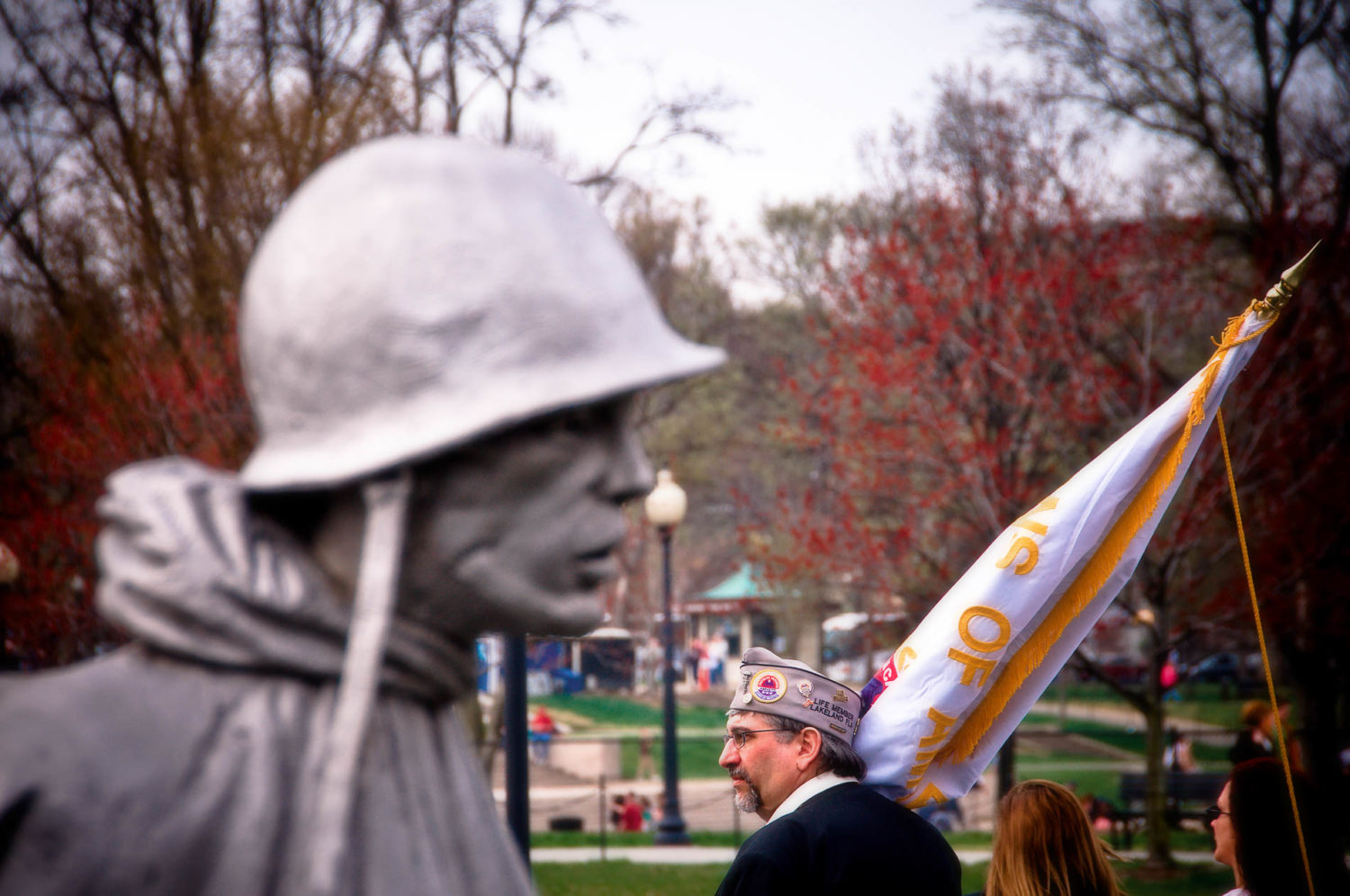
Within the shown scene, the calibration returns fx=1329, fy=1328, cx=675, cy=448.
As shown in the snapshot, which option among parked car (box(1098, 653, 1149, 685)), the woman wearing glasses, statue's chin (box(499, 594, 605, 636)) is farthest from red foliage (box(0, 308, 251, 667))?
parked car (box(1098, 653, 1149, 685))

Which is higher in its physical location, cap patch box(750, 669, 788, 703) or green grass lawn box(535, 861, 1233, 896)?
cap patch box(750, 669, 788, 703)

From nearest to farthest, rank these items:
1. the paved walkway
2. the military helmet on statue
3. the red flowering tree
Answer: the military helmet on statue → the paved walkway → the red flowering tree

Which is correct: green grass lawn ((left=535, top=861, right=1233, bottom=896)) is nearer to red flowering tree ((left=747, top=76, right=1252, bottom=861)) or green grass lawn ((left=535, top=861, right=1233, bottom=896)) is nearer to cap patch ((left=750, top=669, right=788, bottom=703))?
red flowering tree ((left=747, top=76, right=1252, bottom=861))

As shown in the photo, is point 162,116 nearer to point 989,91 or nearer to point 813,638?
point 989,91

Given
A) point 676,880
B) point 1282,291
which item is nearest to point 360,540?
point 1282,291

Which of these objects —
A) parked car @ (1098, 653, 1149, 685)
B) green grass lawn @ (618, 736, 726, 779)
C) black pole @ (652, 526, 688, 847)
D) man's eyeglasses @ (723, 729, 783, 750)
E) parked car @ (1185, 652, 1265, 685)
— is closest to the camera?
man's eyeglasses @ (723, 729, 783, 750)

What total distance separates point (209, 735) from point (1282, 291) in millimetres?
3715

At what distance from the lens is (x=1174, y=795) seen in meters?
15.8

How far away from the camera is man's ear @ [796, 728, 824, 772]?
13.6ft

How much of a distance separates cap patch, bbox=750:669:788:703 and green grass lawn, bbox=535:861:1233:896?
285 inches

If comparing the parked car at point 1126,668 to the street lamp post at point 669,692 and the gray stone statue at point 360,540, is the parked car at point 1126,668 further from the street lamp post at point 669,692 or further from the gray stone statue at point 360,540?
the gray stone statue at point 360,540

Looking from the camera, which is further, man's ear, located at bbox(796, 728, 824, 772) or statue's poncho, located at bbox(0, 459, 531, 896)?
man's ear, located at bbox(796, 728, 824, 772)

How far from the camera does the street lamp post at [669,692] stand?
48.9 feet

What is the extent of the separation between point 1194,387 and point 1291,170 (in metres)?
12.8
